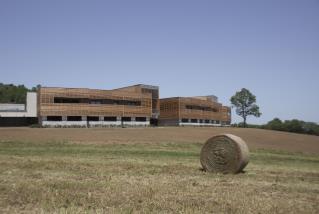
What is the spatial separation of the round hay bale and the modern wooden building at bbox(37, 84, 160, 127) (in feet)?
202

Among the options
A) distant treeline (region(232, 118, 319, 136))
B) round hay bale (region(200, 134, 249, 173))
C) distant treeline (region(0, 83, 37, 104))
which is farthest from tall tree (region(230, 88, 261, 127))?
round hay bale (region(200, 134, 249, 173))

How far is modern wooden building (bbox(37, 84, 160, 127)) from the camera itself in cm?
7706

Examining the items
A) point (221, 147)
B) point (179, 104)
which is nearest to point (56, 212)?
point (221, 147)

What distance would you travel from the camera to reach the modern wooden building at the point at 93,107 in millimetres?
77062

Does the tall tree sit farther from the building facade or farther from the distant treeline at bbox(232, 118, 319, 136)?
the building facade

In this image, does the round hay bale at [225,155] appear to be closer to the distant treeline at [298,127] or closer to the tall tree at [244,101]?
the distant treeline at [298,127]

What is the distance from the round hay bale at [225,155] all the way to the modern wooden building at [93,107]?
61426 mm

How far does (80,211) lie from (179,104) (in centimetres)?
9120

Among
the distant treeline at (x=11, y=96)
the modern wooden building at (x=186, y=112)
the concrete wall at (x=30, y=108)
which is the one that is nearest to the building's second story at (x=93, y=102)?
the modern wooden building at (x=186, y=112)

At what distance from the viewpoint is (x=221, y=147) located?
19.0 meters

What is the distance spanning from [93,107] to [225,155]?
67.3 meters

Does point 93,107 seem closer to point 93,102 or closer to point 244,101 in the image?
point 93,102

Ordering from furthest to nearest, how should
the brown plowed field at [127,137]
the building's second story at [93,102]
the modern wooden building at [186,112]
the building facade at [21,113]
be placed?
the modern wooden building at [186,112] < the building facade at [21,113] < the building's second story at [93,102] < the brown plowed field at [127,137]

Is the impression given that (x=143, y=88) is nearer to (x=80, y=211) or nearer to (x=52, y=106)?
(x=52, y=106)
